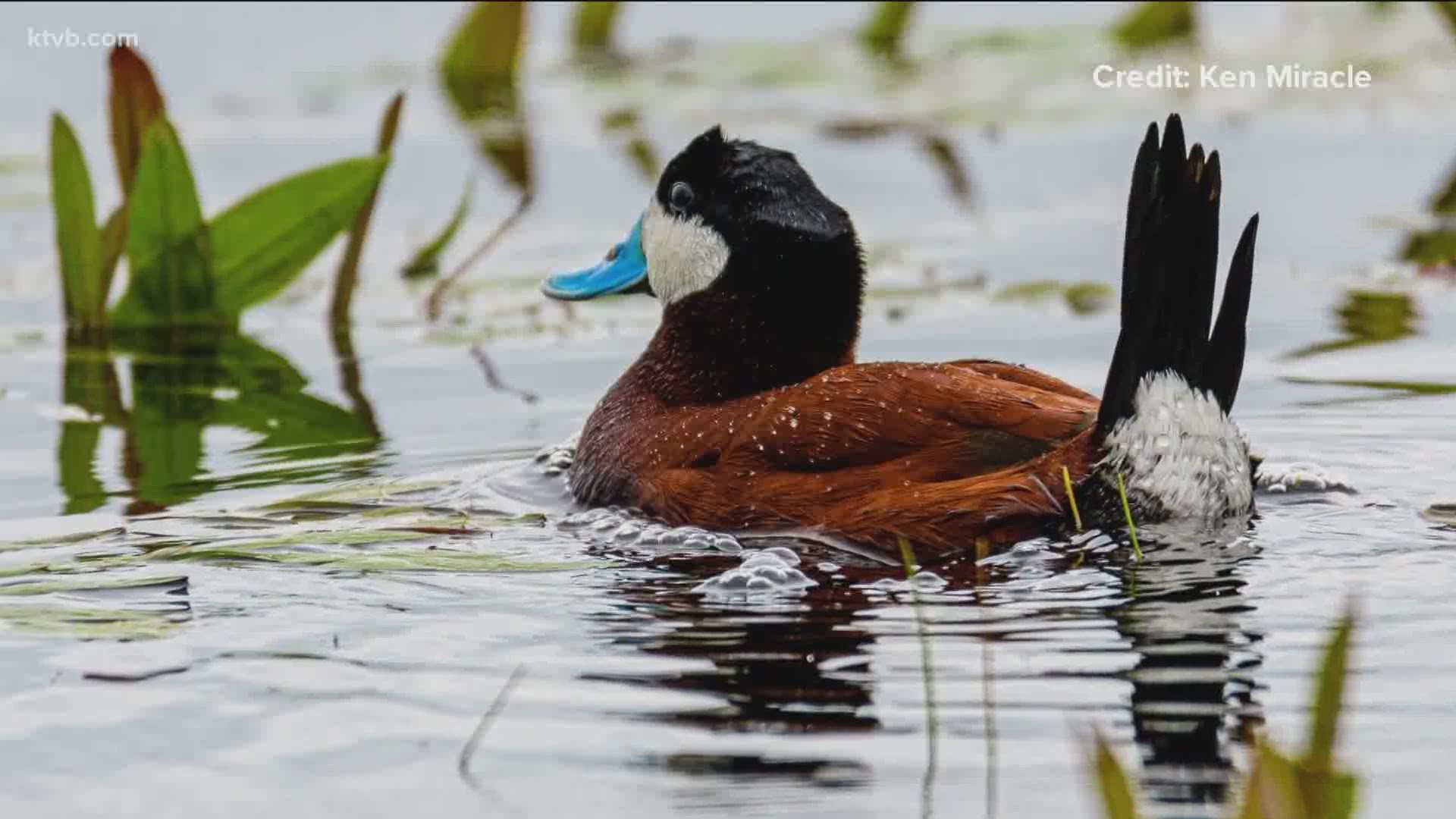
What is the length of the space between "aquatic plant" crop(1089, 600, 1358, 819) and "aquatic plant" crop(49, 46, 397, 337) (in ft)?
16.4

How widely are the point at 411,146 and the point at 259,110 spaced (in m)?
1.64

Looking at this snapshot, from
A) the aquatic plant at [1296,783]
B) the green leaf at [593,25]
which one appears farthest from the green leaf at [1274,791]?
the green leaf at [593,25]

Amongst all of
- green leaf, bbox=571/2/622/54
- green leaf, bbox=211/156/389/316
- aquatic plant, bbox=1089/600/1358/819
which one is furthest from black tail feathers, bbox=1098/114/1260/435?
green leaf, bbox=571/2/622/54

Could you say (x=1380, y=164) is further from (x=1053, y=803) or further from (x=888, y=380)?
(x=1053, y=803)

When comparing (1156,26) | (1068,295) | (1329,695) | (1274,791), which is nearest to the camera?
(1329,695)

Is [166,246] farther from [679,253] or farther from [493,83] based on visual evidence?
[493,83]

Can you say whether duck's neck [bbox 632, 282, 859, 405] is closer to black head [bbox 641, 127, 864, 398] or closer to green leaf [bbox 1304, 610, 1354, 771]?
black head [bbox 641, 127, 864, 398]

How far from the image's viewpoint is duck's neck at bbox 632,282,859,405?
5570 mm

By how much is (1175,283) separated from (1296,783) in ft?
7.46

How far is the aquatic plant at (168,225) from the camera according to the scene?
7031 mm

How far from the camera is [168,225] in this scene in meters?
7.14

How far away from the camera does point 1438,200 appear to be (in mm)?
9188

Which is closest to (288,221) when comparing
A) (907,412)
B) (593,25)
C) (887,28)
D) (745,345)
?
(745,345)

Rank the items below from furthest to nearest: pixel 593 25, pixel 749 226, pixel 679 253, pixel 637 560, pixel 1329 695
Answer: pixel 593 25, pixel 679 253, pixel 749 226, pixel 637 560, pixel 1329 695
